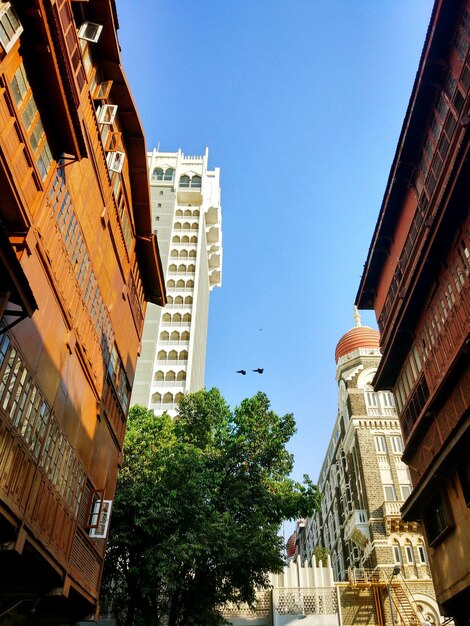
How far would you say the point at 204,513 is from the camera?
22.3 metres

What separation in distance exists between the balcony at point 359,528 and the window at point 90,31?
35.2m

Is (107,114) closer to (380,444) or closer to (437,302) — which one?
(437,302)

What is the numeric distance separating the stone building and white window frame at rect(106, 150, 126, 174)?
29265 millimetres

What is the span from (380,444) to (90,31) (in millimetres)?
36697

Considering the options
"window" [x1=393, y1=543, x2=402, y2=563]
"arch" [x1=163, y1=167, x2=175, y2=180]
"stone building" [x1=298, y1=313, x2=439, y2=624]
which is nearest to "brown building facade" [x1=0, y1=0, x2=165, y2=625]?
"stone building" [x1=298, y1=313, x2=439, y2=624]

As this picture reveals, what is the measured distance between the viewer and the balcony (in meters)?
37.9

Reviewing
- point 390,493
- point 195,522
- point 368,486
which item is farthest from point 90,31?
point 390,493

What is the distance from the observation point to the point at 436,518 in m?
15.3

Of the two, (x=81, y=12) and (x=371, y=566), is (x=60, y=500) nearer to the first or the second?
(x=81, y=12)

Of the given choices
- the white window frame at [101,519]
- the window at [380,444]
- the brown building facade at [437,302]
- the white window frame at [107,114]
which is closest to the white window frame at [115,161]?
the white window frame at [107,114]

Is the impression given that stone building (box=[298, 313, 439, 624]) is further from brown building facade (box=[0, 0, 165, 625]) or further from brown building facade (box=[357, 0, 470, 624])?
brown building facade (box=[0, 0, 165, 625])

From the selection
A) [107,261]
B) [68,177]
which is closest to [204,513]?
[107,261]

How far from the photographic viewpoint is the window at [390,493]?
39.1 m

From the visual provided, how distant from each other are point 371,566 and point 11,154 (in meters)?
36.1
